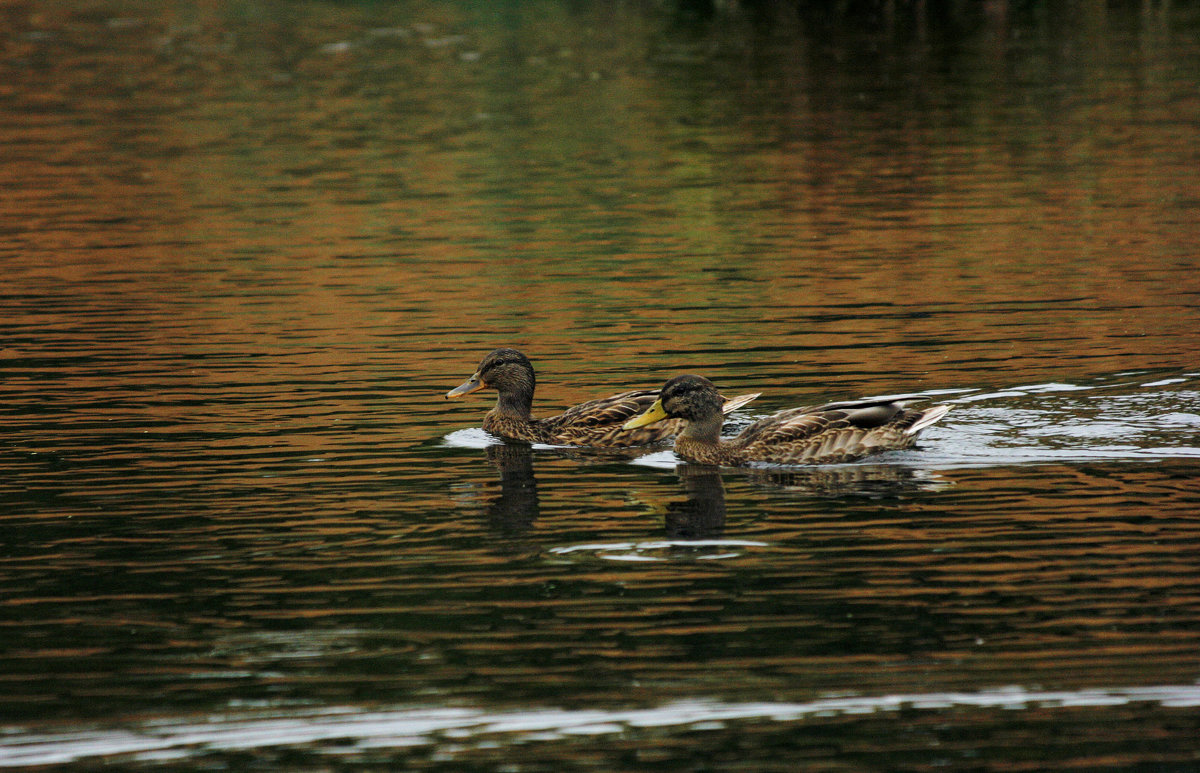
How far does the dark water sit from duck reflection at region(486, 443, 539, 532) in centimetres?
5

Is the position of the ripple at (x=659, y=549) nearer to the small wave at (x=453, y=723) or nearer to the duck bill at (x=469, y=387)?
the small wave at (x=453, y=723)

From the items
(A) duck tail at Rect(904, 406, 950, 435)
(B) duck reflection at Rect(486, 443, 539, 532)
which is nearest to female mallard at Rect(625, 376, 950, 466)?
(A) duck tail at Rect(904, 406, 950, 435)

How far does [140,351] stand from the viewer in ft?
67.8

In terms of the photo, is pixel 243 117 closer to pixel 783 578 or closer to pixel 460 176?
pixel 460 176

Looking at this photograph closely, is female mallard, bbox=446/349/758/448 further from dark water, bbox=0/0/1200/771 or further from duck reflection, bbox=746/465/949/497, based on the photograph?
duck reflection, bbox=746/465/949/497

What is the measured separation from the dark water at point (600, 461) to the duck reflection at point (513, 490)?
0.05 metres

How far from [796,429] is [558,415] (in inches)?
125

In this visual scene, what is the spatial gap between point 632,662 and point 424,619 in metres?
1.49

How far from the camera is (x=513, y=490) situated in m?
14.5

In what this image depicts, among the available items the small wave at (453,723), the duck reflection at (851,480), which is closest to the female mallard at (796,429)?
the duck reflection at (851,480)

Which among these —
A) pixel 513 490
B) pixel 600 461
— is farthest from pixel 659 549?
pixel 600 461

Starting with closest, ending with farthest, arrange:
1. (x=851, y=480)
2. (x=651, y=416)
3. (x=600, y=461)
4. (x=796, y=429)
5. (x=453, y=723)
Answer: (x=453, y=723) < (x=851, y=480) < (x=796, y=429) < (x=651, y=416) < (x=600, y=461)

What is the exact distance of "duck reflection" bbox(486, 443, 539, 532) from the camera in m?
13.2

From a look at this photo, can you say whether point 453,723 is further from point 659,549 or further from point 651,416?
point 651,416
